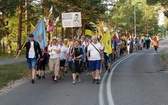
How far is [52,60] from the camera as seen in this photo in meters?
14.7

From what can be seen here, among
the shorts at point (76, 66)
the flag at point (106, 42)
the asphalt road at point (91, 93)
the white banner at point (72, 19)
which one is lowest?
the asphalt road at point (91, 93)

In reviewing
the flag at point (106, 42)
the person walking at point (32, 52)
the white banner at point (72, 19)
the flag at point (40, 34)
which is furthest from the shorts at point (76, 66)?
the white banner at point (72, 19)

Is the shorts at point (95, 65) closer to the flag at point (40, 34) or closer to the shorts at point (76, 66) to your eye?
the shorts at point (76, 66)

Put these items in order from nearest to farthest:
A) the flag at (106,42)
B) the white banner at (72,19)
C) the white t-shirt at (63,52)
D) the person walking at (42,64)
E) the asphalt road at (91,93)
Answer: the asphalt road at (91,93) < the white t-shirt at (63,52) < the person walking at (42,64) < the flag at (106,42) < the white banner at (72,19)

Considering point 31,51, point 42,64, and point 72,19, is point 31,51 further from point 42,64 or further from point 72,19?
point 72,19

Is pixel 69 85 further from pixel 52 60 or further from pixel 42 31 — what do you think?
pixel 42 31

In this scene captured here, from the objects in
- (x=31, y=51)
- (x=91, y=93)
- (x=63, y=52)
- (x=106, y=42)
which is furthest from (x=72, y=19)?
(x=91, y=93)

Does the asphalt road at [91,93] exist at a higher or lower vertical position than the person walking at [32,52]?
lower

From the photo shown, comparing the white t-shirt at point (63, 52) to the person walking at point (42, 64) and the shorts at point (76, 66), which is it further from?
the shorts at point (76, 66)

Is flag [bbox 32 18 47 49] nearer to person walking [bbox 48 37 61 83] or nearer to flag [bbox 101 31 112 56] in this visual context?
person walking [bbox 48 37 61 83]

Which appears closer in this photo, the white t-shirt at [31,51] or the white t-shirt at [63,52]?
the white t-shirt at [31,51]

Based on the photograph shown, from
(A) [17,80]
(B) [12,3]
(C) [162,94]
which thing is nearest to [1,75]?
(A) [17,80]

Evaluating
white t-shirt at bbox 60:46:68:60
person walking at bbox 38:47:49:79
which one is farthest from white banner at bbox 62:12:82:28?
white t-shirt at bbox 60:46:68:60

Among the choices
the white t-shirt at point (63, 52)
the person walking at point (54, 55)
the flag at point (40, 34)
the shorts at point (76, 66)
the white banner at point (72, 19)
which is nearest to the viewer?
the shorts at point (76, 66)
